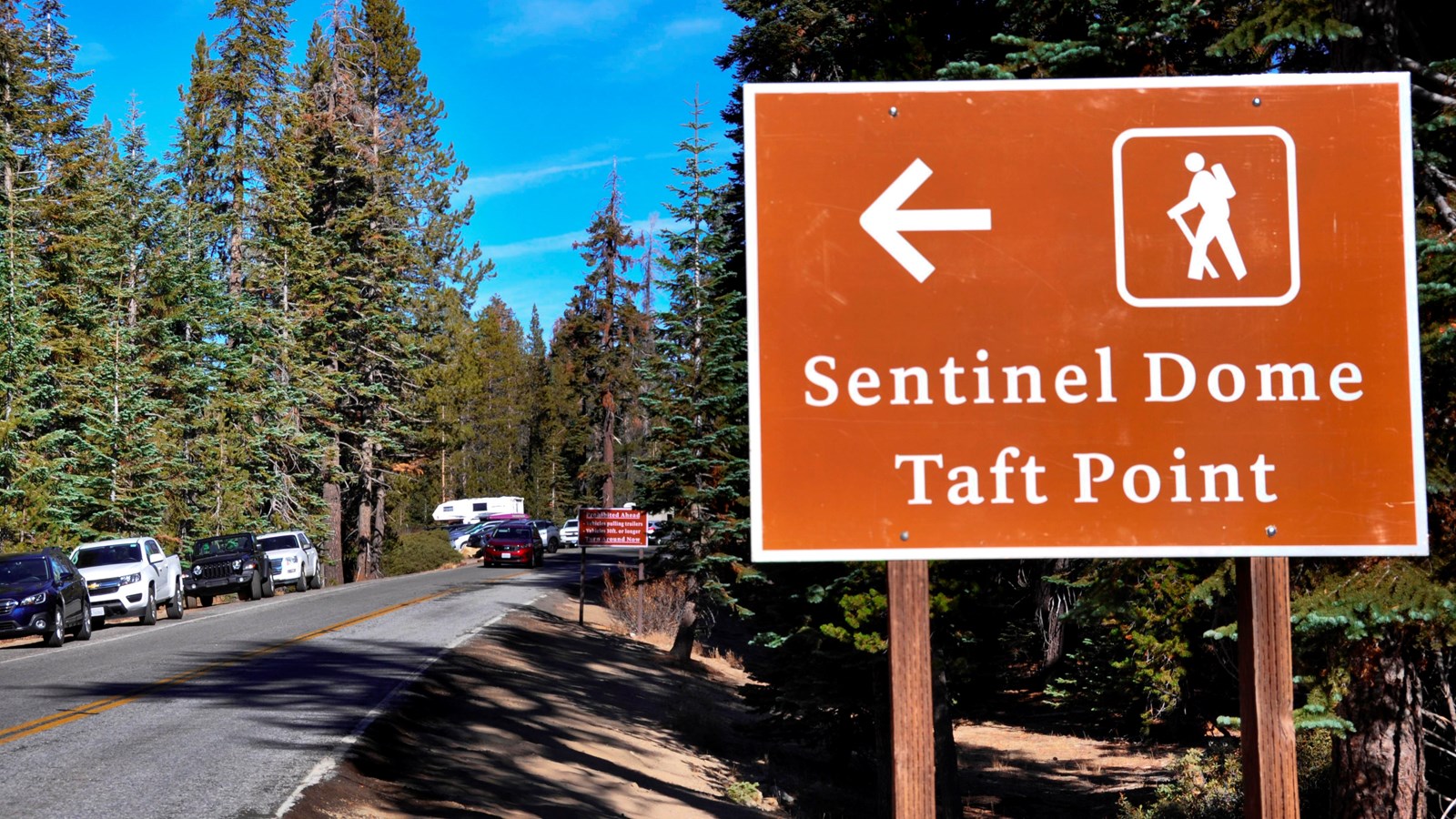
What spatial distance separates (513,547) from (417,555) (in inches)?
231

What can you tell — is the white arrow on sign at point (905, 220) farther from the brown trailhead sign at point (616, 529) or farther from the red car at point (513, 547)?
the red car at point (513, 547)

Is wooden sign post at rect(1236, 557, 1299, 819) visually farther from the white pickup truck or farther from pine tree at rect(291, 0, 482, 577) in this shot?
pine tree at rect(291, 0, 482, 577)

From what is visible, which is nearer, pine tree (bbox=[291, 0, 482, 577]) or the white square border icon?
the white square border icon

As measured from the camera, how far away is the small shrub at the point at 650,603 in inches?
1212

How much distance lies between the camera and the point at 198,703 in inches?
508

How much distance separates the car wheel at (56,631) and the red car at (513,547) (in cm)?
2690

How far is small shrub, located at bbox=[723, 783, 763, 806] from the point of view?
1608 cm

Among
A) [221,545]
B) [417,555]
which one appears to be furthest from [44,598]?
[417,555]

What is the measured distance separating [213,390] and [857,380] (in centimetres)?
4566

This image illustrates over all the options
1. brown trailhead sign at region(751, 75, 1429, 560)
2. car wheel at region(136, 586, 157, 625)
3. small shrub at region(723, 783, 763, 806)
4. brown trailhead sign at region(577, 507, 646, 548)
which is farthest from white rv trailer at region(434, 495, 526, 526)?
brown trailhead sign at region(751, 75, 1429, 560)

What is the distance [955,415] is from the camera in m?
4.18

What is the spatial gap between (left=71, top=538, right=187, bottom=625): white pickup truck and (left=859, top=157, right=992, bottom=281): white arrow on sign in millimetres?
22982

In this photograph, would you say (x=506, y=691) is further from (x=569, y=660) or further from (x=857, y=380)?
(x=857, y=380)

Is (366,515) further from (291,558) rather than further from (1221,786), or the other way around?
(1221,786)
